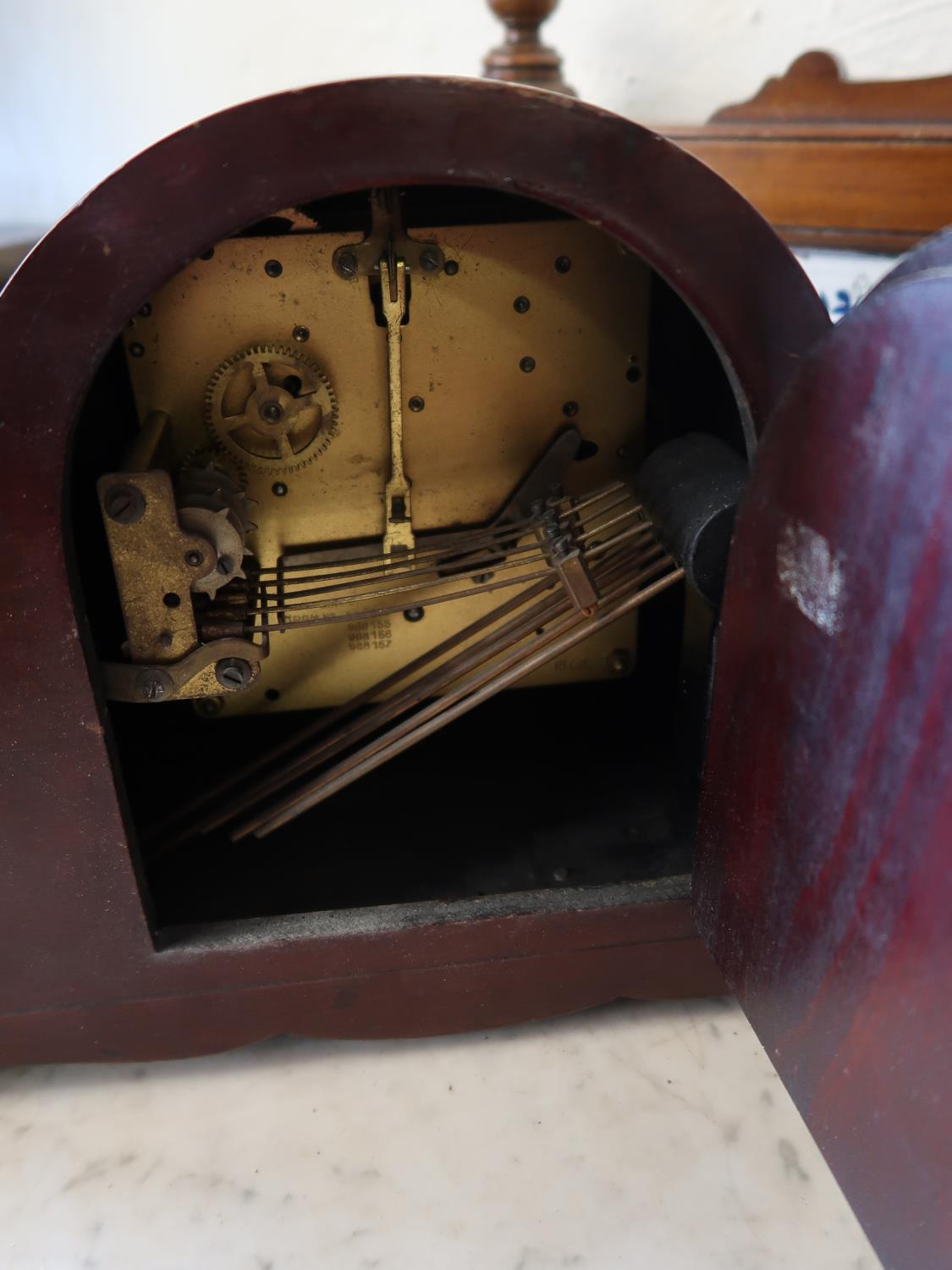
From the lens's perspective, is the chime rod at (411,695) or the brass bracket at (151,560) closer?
the brass bracket at (151,560)

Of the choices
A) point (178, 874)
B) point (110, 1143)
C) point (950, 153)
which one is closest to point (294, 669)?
point (178, 874)

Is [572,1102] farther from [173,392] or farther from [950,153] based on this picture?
[950,153]

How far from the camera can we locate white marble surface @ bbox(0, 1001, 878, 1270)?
749mm

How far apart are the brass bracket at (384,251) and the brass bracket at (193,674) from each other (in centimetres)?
31

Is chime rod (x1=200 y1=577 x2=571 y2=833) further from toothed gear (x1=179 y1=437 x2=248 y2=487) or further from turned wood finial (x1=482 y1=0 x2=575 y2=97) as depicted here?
turned wood finial (x1=482 y1=0 x2=575 y2=97)

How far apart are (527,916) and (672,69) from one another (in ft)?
4.89

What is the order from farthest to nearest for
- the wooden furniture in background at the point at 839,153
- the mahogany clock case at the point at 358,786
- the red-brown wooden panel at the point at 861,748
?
the wooden furniture in background at the point at 839,153
the mahogany clock case at the point at 358,786
the red-brown wooden panel at the point at 861,748

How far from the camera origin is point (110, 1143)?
83 centimetres

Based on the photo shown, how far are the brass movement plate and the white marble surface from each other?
378 millimetres

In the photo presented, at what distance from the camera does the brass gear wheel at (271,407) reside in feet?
2.96

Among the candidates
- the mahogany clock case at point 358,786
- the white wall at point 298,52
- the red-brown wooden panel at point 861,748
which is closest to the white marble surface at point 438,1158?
the mahogany clock case at point 358,786

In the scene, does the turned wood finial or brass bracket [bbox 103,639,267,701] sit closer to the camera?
brass bracket [bbox 103,639,267,701]

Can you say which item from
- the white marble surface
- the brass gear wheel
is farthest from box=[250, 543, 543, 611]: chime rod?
the white marble surface

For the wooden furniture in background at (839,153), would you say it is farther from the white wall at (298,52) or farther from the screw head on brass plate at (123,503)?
the screw head on brass plate at (123,503)
